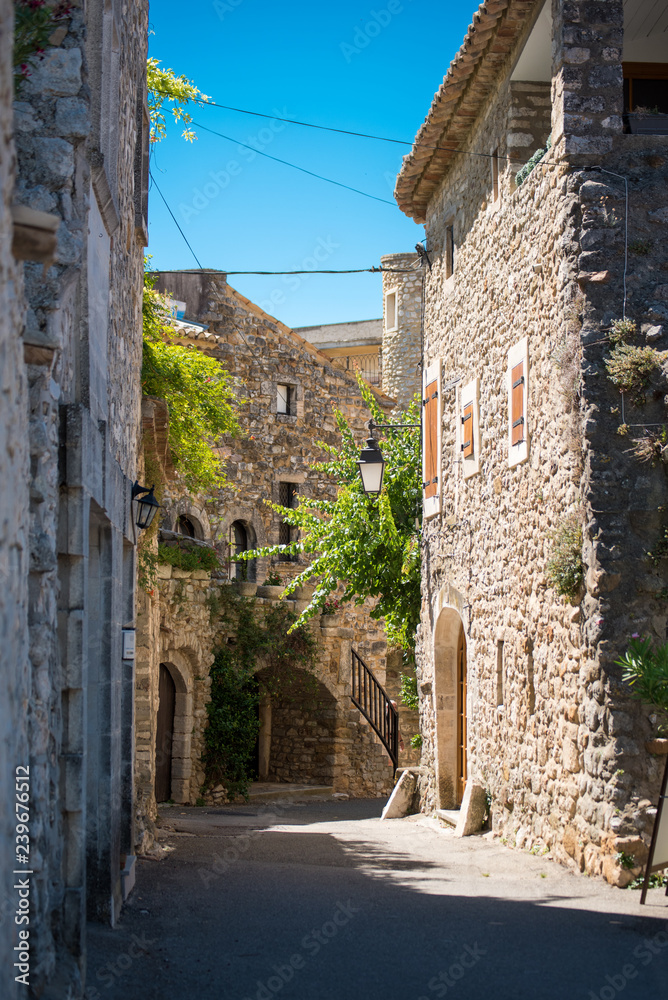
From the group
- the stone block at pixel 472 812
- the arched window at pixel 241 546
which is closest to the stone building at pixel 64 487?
the stone block at pixel 472 812

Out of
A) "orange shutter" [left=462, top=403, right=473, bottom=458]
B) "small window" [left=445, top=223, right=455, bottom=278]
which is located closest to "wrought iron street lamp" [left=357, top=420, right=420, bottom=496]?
"orange shutter" [left=462, top=403, right=473, bottom=458]

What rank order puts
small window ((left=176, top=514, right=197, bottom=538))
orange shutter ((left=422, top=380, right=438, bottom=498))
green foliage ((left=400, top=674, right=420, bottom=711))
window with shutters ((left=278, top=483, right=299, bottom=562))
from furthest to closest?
window with shutters ((left=278, top=483, right=299, bottom=562)), small window ((left=176, top=514, right=197, bottom=538)), green foliage ((left=400, top=674, right=420, bottom=711)), orange shutter ((left=422, top=380, right=438, bottom=498))

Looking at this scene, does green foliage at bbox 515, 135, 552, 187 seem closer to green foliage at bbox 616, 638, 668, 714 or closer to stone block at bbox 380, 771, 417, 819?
green foliage at bbox 616, 638, 668, 714

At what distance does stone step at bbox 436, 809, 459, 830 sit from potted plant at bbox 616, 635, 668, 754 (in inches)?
152

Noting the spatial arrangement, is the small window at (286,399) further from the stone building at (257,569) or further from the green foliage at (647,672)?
the green foliage at (647,672)

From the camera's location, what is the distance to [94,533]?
19.7ft

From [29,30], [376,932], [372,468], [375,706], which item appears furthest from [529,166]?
[375,706]

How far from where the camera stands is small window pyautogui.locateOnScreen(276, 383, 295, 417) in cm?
2059

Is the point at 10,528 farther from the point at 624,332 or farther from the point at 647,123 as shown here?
the point at 647,123

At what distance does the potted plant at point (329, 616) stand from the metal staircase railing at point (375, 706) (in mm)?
586

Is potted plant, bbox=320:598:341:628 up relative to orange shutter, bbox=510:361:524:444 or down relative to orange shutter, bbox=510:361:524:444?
down

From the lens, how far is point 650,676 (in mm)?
6562

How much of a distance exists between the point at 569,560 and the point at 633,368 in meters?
1.39

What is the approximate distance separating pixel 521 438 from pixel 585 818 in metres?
3.11
